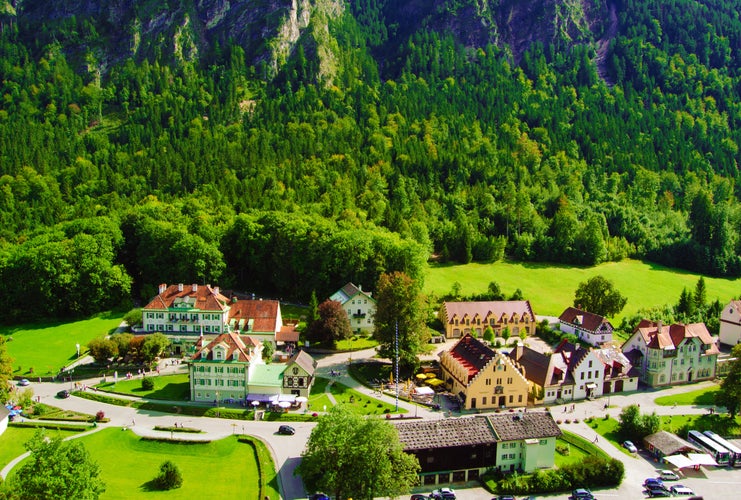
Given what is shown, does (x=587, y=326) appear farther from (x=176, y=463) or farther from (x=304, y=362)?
(x=176, y=463)

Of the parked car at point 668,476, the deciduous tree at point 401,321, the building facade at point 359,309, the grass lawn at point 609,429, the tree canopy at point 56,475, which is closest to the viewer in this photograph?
the tree canopy at point 56,475

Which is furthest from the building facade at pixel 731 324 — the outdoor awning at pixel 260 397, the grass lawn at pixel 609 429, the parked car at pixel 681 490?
the outdoor awning at pixel 260 397

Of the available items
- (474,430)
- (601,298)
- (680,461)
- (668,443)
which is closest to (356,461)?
(474,430)

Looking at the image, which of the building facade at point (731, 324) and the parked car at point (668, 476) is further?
the building facade at point (731, 324)

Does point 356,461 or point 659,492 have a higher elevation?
point 356,461

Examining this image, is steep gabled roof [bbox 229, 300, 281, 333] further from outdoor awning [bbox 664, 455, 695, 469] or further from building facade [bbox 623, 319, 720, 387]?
outdoor awning [bbox 664, 455, 695, 469]

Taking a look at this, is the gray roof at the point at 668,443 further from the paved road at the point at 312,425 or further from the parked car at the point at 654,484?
the parked car at the point at 654,484
